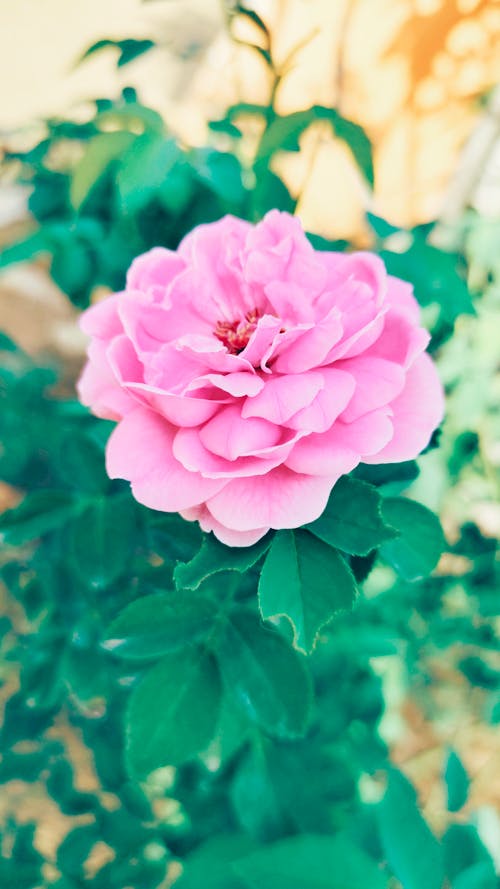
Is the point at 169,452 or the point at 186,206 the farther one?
the point at 186,206

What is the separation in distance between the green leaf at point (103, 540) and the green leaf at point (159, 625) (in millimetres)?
102

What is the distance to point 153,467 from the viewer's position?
1.01 feet

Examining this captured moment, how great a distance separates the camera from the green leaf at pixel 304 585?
12.3 inches

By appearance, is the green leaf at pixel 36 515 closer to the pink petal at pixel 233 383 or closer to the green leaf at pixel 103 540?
the green leaf at pixel 103 540

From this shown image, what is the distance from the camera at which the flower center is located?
1.20 ft

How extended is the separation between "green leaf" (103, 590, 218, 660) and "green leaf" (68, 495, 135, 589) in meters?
0.10

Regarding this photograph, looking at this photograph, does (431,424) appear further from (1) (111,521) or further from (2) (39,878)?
(2) (39,878)

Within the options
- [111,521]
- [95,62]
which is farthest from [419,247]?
[95,62]

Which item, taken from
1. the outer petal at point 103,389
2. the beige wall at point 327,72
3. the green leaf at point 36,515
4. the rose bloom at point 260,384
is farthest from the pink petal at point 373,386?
the beige wall at point 327,72

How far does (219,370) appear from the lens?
1.03 feet

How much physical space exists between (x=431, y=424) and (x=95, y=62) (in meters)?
1.04

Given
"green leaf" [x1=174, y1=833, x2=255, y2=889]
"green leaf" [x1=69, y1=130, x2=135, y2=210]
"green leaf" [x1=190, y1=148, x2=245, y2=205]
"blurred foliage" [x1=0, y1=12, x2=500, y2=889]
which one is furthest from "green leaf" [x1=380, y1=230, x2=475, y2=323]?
A: "green leaf" [x1=174, y1=833, x2=255, y2=889]

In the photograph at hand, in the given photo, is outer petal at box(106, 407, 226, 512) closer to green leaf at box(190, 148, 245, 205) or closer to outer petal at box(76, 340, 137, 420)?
outer petal at box(76, 340, 137, 420)

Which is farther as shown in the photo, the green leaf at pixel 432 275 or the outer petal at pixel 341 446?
the green leaf at pixel 432 275
